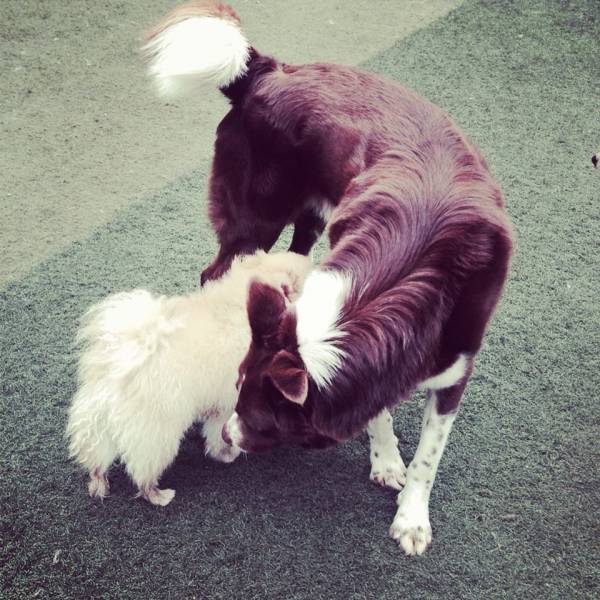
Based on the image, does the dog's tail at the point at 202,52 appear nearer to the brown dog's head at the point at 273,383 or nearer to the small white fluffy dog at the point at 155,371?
the small white fluffy dog at the point at 155,371

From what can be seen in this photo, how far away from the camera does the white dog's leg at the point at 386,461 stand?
1.93 meters

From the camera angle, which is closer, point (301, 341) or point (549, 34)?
point (301, 341)

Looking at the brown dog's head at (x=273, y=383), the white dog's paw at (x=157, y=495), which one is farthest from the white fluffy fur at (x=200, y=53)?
the white dog's paw at (x=157, y=495)

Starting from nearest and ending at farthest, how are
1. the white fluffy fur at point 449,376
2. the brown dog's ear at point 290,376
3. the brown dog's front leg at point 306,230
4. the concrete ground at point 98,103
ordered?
the brown dog's ear at point 290,376 → the white fluffy fur at point 449,376 → the brown dog's front leg at point 306,230 → the concrete ground at point 98,103

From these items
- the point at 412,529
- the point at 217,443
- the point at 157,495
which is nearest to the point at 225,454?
the point at 217,443

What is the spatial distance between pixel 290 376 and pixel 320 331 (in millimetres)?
126

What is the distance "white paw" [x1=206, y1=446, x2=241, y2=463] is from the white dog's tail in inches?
13.1

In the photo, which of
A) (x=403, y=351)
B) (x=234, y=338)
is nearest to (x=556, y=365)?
(x=403, y=351)

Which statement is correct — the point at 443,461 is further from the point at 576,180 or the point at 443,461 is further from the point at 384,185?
the point at 576,180

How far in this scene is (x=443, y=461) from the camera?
2018 millimetres

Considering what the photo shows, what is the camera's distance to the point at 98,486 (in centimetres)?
186

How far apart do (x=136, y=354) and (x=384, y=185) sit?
804mm

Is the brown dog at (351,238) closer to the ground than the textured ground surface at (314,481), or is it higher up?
higher up

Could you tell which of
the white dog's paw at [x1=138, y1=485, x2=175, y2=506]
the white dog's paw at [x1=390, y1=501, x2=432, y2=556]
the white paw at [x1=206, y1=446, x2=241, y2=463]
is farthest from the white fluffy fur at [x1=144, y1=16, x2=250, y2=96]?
the white dog's paw at [x1=390, y1=501, x2=432, y2=556]
